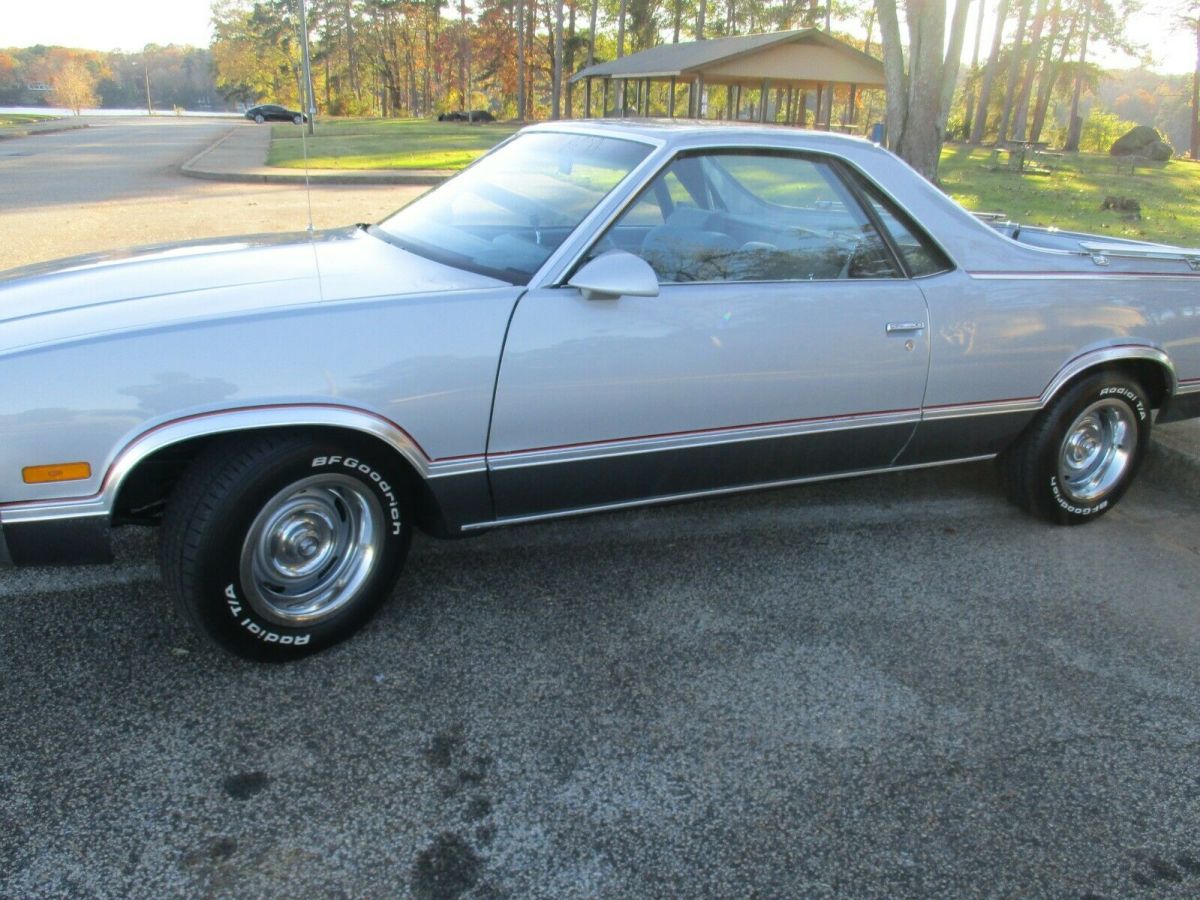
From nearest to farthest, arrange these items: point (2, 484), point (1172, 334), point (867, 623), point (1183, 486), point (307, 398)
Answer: point (2, 484) < point (307, 398) < point (867, 623) < point (1172, 334) < point (1183, 486)

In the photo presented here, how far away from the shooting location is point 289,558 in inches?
113

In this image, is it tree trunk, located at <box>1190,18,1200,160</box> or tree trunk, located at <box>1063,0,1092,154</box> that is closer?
tree trunk, located at <box>1063,0,1092,154</box>

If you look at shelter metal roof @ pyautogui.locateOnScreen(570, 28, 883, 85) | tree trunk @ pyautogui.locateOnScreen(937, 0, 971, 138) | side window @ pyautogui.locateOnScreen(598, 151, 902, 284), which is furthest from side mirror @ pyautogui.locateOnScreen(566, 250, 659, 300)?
shelter metal roof @ pyautogui.locateOnScreen(570, 28, 883, 85)

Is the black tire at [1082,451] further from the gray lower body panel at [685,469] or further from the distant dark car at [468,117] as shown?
the distant dark car at [468,117]

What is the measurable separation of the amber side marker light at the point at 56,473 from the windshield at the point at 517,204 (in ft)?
4.34

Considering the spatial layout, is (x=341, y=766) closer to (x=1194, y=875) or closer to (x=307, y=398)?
(x=307, y=398)

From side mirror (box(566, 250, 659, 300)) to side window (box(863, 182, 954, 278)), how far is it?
1.15 metres

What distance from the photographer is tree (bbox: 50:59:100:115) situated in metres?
102

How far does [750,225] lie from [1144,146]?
133ft

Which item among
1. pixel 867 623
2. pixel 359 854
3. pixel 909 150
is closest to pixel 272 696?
pixel 359 854

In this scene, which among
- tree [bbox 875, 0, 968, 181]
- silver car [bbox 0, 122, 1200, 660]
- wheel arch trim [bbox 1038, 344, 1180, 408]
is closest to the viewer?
silver car [bbox 0, 122, 1200, 660]

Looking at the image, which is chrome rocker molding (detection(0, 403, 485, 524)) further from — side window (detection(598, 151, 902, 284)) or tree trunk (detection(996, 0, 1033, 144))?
tree trunk (detection(996, 0, 1033, 144))

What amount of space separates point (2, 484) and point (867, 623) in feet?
8.87

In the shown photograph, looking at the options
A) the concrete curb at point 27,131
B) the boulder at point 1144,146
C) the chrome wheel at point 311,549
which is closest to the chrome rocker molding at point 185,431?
the chrome wheel at point 311,549
